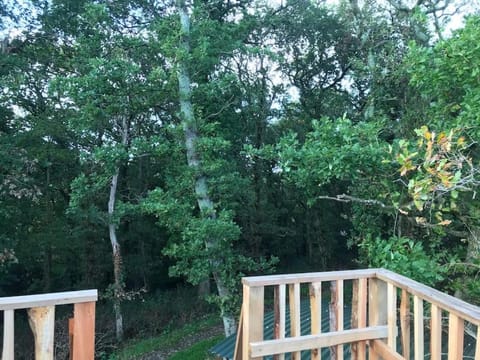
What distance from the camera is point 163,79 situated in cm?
697

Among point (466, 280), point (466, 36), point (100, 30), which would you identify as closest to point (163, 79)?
point (100, 30)

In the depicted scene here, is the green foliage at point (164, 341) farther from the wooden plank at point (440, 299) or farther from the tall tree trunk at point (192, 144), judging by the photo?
the wooden plank at point (440, 299)

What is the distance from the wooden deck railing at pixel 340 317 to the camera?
1.98 metres

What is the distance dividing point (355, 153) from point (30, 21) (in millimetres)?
8646

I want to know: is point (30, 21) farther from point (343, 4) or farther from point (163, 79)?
point (343, 4)

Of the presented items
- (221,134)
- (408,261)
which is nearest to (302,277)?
(408,261)

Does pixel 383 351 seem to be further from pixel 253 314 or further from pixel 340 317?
pixel 253 314

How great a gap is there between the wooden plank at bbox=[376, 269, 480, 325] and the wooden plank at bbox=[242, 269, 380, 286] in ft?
0.42

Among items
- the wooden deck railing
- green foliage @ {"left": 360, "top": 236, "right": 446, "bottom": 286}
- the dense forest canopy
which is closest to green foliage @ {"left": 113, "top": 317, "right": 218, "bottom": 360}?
the dense forest canopy

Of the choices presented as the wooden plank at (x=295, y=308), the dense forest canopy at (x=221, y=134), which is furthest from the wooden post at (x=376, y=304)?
the dense forest canopy at (x=221, y=134)

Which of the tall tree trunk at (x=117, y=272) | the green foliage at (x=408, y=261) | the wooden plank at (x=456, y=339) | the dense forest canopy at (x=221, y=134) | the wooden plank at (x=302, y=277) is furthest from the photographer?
the tall tree trunk at (x=117, y=272)

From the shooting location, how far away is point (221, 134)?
7699 mm

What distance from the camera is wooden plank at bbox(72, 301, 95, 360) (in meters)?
1.60

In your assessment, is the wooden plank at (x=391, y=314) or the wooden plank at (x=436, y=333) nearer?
the wooden plank at (x=436, y=333)
